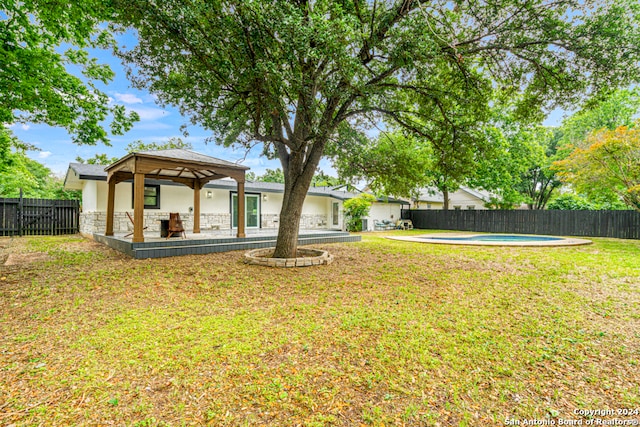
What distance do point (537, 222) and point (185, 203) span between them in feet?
64.5

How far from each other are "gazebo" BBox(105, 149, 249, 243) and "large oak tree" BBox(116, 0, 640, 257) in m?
1.46

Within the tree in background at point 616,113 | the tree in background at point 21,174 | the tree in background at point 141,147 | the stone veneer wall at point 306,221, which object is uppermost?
the tree in background at point 616,113

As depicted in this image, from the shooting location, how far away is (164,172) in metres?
10.6

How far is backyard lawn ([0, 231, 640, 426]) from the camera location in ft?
7.00

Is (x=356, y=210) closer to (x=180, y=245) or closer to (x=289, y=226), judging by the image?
(x=289, y=226)

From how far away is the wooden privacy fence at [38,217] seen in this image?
42.0ft

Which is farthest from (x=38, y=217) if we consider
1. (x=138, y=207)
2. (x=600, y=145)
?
(x=600, y=145)

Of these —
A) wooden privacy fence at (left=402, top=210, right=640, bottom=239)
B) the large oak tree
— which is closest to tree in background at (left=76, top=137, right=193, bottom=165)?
the large oak tree

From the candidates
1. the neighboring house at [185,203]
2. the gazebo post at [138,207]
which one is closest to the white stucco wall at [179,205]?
the neighboring house at [185,203]

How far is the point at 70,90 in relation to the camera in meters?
6.84

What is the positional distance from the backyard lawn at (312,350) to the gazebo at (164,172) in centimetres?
277

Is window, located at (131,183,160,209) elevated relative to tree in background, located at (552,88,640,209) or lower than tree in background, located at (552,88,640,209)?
lower

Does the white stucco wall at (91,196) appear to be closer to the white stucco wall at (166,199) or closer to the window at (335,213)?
the white stucco wall at (166,199)

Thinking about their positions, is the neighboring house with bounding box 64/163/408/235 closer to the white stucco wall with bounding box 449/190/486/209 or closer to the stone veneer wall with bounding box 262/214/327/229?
the stone veneer wall with bounding box 262/214/327/229
